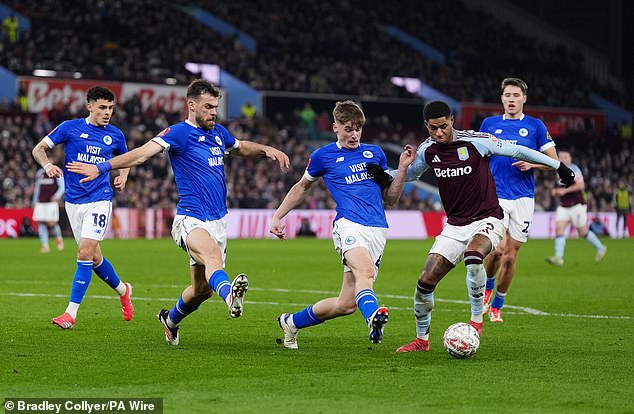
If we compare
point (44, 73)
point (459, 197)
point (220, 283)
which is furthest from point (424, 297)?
point (44, 73)

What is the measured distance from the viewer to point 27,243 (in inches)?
1256

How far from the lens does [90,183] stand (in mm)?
12180

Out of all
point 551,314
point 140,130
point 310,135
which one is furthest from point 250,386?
point 310,135

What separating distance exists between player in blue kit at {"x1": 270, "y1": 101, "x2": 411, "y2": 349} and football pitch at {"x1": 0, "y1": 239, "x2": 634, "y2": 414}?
49 centimetres

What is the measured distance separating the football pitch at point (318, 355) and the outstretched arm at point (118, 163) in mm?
1512

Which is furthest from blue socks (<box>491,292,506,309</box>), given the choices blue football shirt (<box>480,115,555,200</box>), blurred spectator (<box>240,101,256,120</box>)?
blurred spectator (<box>240,101,256,120</box>)

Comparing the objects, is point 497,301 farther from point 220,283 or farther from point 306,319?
point 220,283

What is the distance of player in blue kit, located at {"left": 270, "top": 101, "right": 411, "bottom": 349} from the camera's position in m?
9.20

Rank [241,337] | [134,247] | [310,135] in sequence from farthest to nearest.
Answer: [310,135], [134,247], [241,337]

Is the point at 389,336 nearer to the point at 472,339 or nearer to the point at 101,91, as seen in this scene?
the point at 472,339

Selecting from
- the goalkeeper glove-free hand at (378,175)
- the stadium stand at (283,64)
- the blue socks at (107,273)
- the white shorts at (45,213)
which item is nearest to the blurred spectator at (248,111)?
the stadium stand at (283,64)

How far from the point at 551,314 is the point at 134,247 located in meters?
18.6

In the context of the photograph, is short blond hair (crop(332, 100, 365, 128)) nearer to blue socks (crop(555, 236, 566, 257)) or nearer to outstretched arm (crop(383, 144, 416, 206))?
outstretched arm (crop(383, 144, 416, 206))

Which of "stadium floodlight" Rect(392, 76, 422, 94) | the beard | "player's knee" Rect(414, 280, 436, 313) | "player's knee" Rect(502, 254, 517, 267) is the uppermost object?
"stadium floodlight" Rect(392, 76, 422, 94)
